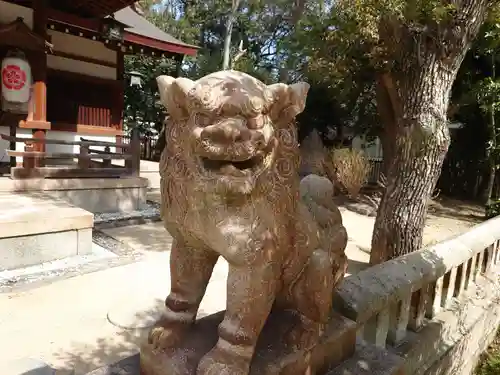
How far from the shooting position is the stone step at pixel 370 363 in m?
1.54

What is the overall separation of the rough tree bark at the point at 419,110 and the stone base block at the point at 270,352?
9.09 feet

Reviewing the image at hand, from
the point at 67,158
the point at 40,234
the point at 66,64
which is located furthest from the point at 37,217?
the point at 66,64

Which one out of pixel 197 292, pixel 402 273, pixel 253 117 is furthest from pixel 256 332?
pixel 402 273

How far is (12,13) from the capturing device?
261 inches

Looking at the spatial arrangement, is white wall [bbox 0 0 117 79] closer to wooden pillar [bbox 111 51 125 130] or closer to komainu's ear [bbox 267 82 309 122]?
wooden pillar [bbox 111 51 125 130]

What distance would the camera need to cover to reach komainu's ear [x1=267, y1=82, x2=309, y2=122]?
1178mm

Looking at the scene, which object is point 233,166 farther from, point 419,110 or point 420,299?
point 419,110

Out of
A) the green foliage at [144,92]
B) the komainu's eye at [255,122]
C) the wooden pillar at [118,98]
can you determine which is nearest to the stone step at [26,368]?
the komainu's eye at [255,122]

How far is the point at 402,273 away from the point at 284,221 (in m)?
1.08

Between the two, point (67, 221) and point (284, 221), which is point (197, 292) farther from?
point (67, 221)

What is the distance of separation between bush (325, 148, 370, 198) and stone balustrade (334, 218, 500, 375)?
692 cm

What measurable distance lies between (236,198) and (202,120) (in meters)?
0.23

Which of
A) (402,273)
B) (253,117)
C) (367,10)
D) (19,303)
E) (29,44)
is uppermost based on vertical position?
(367,10)

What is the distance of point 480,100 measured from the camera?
31.6 ft
